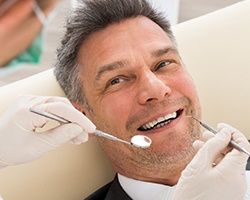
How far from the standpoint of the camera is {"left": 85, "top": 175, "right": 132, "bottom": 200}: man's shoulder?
1.38m

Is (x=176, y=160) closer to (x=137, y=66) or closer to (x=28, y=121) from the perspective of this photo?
(x=137, y=66)

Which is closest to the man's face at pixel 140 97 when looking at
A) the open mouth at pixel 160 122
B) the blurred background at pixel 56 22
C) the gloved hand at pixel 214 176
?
→ the open mouth at pixel 160 122

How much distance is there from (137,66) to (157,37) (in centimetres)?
15

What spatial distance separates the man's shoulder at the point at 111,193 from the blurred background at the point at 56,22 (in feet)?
1.46

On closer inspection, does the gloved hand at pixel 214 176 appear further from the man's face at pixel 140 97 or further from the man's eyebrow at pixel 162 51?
the man's eyebrow at pixel 162 51

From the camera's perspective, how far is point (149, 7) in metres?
1.53

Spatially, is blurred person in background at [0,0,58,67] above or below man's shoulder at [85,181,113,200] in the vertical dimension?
above

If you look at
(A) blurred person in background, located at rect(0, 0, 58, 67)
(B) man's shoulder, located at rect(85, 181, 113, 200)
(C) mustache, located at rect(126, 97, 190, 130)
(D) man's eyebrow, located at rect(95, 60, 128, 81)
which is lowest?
(B) man's shoulder, located at rect(85, 181, 113, 200)

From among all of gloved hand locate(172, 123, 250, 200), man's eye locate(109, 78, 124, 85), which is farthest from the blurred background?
gloved hand locate(172, 123, 250, 200)

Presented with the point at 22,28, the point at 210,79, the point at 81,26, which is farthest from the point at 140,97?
the point at 22,28

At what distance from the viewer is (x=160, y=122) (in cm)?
136

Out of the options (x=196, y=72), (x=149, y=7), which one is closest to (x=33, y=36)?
(x=149, y=7)

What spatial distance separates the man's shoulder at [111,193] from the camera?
1.38 meters

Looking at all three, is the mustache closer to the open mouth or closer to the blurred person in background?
the open mouth
